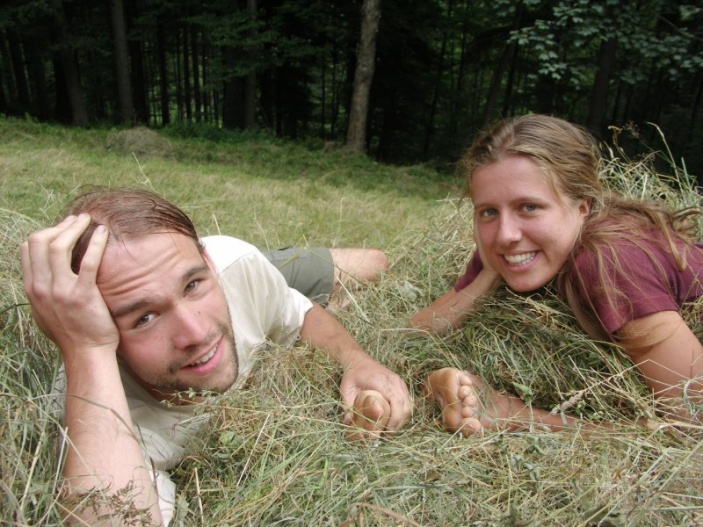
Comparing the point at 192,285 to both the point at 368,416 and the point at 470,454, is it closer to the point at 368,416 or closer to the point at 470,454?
the point at 368,416

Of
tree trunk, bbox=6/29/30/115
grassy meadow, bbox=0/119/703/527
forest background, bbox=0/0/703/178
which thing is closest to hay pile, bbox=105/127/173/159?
forest background, bbox=0/0/703/178

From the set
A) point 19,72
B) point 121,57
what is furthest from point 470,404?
point 19,72

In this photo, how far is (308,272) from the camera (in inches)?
127

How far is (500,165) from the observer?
208cm

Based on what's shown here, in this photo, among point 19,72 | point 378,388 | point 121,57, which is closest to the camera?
point 378,388

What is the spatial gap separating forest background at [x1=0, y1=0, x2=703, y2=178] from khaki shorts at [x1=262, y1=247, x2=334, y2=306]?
231 inches

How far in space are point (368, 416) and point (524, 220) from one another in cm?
96

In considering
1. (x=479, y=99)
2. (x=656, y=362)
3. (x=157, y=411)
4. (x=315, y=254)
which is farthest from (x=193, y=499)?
(x=479, y=99)

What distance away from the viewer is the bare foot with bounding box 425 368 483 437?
1.77m

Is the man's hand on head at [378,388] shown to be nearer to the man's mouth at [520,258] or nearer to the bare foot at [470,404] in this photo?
the bare foot at [470,404]

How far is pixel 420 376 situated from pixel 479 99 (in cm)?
2760

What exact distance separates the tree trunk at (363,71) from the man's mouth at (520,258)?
9638mm

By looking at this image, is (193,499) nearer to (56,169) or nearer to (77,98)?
(56,169)

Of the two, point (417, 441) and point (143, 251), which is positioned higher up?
point (143, 251)
